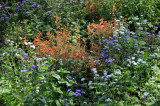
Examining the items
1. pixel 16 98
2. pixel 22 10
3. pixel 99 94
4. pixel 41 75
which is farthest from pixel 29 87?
pixel 22 10

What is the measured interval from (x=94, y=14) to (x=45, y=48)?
2.53 m

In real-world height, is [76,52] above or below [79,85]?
above

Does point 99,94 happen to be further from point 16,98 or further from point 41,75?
point 16,98

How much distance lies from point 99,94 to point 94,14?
342 centimetres

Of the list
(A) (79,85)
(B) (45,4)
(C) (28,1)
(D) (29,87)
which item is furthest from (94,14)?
(D) (29,87)

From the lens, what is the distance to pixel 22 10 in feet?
20.6

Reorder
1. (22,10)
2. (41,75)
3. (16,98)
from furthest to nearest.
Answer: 1. (22,10)
2. (16,98)
3. (41,75)

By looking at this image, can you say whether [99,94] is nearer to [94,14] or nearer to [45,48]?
[45,48]

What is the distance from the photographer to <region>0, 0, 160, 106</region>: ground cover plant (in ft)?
10.3

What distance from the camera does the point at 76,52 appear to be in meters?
4.16

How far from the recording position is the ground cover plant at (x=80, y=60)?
314 centimetres

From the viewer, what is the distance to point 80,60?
3.83 m

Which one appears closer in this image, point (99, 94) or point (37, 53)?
point (99, 94)

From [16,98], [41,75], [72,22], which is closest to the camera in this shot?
[41,75]
